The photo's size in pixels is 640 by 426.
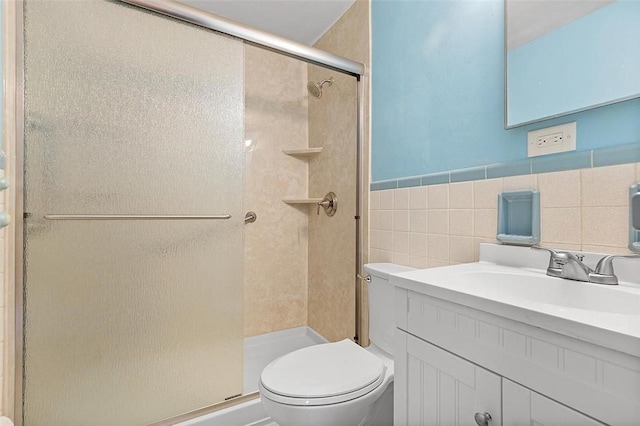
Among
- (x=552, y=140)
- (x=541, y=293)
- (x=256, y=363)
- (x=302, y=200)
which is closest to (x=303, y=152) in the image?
(x=302, y=200)

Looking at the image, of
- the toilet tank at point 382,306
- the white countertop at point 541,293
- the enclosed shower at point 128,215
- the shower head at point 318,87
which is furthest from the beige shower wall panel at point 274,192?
the white countertop at point 541,293

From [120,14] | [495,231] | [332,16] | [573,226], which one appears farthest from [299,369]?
[332,16]

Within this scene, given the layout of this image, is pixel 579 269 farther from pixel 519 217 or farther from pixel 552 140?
pixel 552 140

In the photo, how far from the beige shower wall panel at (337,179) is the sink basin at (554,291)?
2.79 ft

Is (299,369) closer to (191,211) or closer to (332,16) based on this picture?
(191,211)

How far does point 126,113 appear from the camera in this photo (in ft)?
3.75

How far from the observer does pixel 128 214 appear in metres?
1.15

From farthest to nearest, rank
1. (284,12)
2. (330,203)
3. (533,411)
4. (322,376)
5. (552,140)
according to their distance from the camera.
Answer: (330,203), (284,12), (322,376), (552,140), (533,411)

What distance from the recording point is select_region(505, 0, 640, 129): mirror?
0.80 metres

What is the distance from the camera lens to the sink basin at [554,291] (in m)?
0.69

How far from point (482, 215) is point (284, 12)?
5.66ft

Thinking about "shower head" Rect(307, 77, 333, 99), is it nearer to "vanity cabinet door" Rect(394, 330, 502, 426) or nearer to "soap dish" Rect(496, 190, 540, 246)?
"soap dish" Rect(496, 190, 540, 246)

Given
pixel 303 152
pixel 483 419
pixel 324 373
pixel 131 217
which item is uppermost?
pixel 303 152

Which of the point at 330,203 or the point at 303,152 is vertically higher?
the point at 303,152
